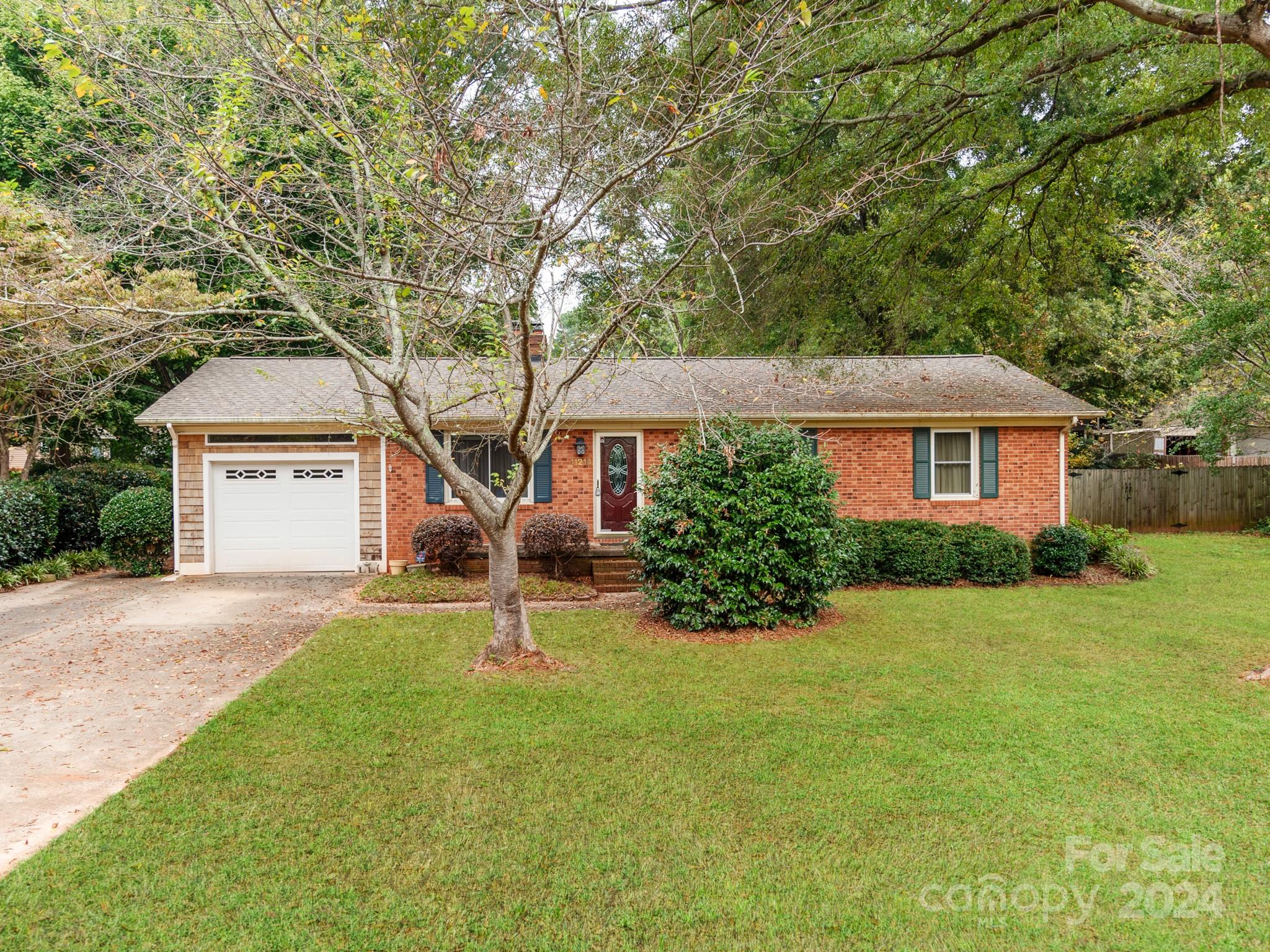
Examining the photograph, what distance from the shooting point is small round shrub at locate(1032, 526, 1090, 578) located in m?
11.2

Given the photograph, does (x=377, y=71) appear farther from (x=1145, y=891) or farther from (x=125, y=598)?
(x=125, y=598)

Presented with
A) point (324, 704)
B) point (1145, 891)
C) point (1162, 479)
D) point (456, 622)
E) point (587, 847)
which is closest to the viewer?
point (1145, 891)

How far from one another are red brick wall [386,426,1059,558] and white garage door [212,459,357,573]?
96cm

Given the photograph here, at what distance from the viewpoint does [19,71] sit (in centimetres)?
1329

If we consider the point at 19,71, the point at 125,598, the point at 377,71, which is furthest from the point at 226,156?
the point at 19,71

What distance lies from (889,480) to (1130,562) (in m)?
3.98

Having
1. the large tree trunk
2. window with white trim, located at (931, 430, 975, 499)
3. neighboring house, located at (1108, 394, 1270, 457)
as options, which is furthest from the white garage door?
neighboring house, located at (1108, 394, 1270, 457)

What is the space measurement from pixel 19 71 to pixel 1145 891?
20017 millimetres

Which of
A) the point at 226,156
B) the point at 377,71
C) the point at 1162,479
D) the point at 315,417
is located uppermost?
the point at 377,71

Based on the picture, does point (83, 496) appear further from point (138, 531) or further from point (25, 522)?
point (138, 531)

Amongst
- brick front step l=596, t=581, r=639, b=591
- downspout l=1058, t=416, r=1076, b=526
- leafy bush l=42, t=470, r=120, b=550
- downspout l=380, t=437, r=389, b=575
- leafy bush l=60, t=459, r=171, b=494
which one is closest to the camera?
brick front step l=596, t=581, r=639, b=591

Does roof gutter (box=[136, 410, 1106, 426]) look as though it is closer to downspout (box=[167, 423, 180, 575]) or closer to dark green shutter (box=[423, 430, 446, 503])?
downspout (box=[167, 423, 180, 575])

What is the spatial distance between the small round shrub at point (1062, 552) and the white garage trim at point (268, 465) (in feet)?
37.9

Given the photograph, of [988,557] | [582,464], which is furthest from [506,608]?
[988,557]
